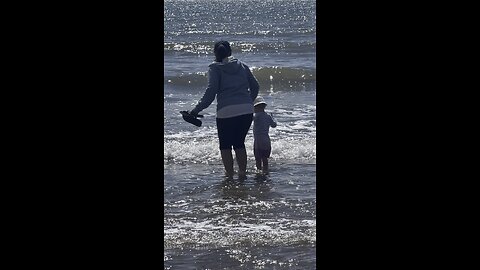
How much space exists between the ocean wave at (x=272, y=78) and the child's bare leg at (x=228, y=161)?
10981 millimetres

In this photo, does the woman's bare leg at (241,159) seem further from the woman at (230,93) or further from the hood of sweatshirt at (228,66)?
the hood of sweatshirt at (228,66)

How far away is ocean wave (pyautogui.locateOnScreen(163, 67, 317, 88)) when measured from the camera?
20.2 meters

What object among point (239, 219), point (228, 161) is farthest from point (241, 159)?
point (239, 219)

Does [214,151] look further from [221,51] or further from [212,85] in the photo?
[221,51]

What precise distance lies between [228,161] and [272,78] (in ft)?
40.0

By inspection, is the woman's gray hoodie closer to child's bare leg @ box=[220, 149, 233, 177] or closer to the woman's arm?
the woman's arm

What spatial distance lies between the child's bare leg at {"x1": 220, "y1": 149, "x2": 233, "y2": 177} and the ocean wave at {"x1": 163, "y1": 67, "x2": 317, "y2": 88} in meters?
11.0

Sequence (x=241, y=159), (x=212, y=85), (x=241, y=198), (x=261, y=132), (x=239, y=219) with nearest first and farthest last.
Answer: (x=239, y=219) < (x=241, y=198) < (x=212, y=85) < (x=241, y=159) < (x=261, y=132)

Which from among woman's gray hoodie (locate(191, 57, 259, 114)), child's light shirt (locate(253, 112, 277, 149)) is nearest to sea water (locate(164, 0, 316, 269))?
child's light shirt (locate(253, 112, 277, 149))

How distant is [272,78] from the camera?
20969 mm

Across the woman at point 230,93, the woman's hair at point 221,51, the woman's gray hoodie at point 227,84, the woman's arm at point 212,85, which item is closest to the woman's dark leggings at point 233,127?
the woman at point 230,93

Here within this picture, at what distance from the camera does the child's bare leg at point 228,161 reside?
28.9 ft
